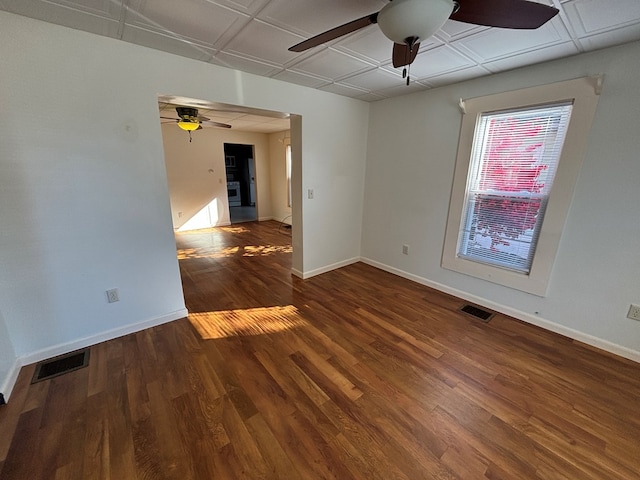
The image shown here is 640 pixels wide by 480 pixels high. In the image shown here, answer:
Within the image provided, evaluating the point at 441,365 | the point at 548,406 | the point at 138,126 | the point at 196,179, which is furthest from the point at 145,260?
the point at 196,179

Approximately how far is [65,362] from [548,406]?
11.2 feet

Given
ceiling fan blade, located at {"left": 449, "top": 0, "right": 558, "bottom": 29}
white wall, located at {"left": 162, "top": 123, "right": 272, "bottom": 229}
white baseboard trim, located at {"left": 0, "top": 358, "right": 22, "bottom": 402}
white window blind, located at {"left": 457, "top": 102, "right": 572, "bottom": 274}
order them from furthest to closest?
white wall, located at {"left": 162, "top": 123, "right": 272, "bottom": 229}
white window blind, located at {"left": 457, "top": 102, "right": 572, "bottom": 274}
white baseboard trim, located at {"left": 0, "top": 358, "right": 22, "bottom": 402}
ceiling fan blade, located at {"left": 449, "top": 0, "right": 558, "bottom": 29}

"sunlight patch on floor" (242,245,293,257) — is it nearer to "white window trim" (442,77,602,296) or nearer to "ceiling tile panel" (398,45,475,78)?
"white window trim" (442,77,602,296)

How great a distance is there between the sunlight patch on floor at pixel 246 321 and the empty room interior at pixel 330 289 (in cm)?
2

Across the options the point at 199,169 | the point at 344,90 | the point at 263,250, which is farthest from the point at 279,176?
the point at 344,90

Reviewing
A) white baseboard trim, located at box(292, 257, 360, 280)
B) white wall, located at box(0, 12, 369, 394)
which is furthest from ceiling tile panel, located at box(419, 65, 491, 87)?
white baseboard trim, located at box(292, 257, 360, 280)

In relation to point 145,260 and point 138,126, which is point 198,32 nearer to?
point 138,126

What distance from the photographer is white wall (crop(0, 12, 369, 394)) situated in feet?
5.50

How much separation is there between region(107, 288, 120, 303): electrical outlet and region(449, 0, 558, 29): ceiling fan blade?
9.64ft

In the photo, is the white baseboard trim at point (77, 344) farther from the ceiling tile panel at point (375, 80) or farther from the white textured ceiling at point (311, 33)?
the ceiling tile panel at point (375, 80)

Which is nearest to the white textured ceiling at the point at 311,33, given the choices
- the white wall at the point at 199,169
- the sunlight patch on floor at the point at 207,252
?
the sunlight patch on floor at the point at 207,252

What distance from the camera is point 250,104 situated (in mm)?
2549

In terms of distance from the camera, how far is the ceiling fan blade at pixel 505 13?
109 cm

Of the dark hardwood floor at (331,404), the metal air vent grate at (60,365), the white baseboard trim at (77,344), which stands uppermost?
the white baseboard trim at (77,344)
